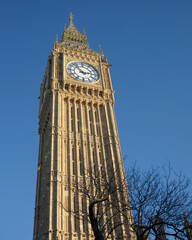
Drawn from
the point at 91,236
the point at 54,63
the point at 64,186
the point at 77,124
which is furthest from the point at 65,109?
the point at 91,236

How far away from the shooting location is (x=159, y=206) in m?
13.2

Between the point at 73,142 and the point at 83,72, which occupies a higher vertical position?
the point at 83,72

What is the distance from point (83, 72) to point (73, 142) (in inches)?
541

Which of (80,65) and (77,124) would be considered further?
(80,65)

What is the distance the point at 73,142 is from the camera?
33625 millimetres

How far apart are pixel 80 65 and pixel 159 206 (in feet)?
111

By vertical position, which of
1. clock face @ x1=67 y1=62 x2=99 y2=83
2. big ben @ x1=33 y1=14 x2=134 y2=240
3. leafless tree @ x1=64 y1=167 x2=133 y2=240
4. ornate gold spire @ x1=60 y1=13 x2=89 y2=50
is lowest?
leafless tree @ x1=64 y1=167 x2=133 y2=240

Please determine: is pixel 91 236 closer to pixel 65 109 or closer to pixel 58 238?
pixel 58 238

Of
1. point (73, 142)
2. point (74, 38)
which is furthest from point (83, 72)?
point (74, 38)

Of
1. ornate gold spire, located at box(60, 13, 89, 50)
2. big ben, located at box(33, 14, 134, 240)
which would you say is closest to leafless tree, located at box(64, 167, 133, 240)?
big ben, located at box(33, 14, 134, 240)

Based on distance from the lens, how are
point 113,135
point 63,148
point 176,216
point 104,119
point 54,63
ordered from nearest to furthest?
point 176,216, point 63,148, point 113,135, point 104,119, point 54,63

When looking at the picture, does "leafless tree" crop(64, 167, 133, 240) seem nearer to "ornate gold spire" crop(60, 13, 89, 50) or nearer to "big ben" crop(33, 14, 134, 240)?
"big ben" crop(33, 14, 134, 240)

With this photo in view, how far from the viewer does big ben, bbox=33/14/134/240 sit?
25.9 meters

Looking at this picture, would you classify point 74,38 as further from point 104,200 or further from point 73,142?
point 104,200
